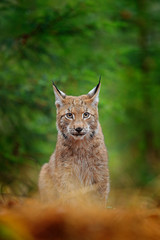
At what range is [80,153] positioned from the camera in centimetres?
392

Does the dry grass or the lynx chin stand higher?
the lynx chin

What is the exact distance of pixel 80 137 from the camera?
12.5ft

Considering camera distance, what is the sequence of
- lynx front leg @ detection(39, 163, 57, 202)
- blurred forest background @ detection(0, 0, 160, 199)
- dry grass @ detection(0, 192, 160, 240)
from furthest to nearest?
blurred forest background @ detection(0, 0, 160, 199), lynx front leg @ detection(39, 163, 57, 202), dry grass @ detection(0, 192, 160, 240)

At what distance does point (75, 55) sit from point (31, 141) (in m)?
2.53

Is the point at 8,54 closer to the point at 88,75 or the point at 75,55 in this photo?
the point at 88,75

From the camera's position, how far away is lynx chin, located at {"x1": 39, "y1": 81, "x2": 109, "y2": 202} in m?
3.91

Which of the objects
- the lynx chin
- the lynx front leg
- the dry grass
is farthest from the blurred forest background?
the dry grass

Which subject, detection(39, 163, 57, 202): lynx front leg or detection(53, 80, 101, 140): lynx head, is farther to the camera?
detection(39, 163, 57, 202): lynx front leg

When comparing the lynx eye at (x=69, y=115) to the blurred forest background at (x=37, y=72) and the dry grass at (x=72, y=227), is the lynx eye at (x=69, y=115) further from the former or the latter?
the dry grass at (x=72, y=227)

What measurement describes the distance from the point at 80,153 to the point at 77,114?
1.46 feet

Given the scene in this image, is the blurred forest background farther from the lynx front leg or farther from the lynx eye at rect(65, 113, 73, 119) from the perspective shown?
the lynx eye at rect(65, 113, 73, 119)

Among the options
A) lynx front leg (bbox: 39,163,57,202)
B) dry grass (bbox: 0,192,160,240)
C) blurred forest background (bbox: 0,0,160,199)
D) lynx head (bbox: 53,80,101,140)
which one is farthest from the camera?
blurred forest background (bbox: 0,0,160,199)

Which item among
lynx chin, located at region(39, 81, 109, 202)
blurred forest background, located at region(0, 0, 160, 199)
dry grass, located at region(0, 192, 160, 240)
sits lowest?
dry grass, located at region(0, 192, 160, 240)

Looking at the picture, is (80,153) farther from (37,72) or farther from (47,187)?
(37,72)
